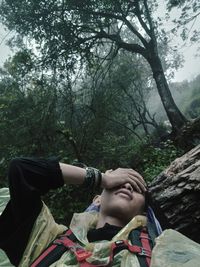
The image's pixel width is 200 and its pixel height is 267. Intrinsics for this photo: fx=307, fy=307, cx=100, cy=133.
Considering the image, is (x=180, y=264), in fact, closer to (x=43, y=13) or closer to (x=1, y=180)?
(x=1, y=180)

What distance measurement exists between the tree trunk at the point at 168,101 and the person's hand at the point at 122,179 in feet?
27.2

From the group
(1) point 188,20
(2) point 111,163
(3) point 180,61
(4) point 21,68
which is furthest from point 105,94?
(3) point 180,61

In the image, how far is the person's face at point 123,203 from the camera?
2436 mm

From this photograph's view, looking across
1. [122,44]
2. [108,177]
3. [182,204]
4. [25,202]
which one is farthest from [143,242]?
[122,44]

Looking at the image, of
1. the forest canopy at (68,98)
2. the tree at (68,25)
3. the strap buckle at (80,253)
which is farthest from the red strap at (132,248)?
the tree at (68,25)

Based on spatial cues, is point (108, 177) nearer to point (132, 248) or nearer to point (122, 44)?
point (132, 248)

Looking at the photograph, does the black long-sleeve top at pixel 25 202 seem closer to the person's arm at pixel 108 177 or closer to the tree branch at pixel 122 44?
the person's arm at pixel 108 177

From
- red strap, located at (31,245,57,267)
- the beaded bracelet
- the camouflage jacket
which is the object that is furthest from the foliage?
red strap, located at (31,245,57,267)

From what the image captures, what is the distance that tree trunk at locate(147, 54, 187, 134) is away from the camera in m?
10.8

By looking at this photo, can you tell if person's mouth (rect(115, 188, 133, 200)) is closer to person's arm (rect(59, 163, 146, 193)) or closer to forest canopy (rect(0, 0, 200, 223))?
person's arm (rect(59, 163, 146, 193))

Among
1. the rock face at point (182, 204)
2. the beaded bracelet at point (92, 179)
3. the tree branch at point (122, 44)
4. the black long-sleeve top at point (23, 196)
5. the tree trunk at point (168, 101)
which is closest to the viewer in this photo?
the black long-sleeve top at point (23, 196)

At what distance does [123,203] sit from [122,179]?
0.19 metres

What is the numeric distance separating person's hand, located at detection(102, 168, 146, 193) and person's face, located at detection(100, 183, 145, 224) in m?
0.04

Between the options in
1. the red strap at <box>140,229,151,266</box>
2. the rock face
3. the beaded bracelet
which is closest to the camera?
the red strap at <box>140,229,151,266</box>
